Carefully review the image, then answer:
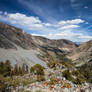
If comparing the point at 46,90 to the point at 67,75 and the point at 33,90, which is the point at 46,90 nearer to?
the point at 33,90

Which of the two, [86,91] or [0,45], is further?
[0,45]

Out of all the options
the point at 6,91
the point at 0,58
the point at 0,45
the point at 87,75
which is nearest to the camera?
the point at 6,91

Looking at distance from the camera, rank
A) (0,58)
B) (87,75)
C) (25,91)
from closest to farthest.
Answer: (25,91)
(87,75)
(0,58)

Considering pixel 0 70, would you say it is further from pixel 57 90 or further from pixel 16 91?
pixel 57 90

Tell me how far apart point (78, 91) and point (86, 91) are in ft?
4.16

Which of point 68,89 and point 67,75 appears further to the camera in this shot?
point 67,75

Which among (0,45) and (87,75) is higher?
(0,45)

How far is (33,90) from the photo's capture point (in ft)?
49.7

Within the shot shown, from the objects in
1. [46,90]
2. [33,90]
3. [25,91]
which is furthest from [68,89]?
[25,91]

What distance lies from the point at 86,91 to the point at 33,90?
8863 millimetres

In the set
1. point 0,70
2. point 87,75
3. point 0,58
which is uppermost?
point 0,58

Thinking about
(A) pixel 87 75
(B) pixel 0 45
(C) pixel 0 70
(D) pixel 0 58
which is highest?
(B) pixel 0 45

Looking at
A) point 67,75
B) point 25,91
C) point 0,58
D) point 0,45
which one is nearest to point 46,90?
point 25,91

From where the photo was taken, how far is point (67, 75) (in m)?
28.6
